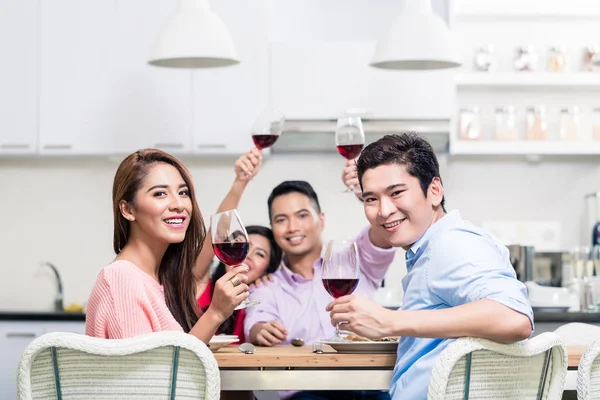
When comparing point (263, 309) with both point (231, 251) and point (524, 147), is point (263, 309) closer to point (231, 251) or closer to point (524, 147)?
point (231, 251)

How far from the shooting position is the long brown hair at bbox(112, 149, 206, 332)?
2.47 m

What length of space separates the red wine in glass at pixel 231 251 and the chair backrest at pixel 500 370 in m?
0.60

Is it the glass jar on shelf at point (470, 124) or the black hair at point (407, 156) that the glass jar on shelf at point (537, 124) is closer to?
the glass jar on shelf at point (470, 124)

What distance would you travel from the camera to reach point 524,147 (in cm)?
471

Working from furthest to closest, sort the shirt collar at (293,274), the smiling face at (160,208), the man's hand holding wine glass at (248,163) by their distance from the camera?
the shirt collar at (293,274) → the man's hand holding wine glass at (248,163) → the smiling face at (160,208)

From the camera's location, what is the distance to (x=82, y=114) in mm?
4793

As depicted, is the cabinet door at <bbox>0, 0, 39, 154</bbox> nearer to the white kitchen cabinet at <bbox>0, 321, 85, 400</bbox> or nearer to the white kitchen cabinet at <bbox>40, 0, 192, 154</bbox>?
the white kitchen cabinet at <bbox>40, 0, 192, 154</bbox>

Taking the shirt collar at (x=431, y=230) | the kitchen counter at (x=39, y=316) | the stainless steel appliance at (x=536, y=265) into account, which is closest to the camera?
the shirt collar at (x=431, y=230)

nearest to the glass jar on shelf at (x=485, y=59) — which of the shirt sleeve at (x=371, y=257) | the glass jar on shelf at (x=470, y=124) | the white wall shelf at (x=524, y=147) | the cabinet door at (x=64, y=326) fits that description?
the glass jar on shelf at (x=470, y=124)

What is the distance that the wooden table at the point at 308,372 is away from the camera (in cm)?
220

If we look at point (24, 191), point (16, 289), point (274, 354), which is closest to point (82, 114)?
point (24, 191)

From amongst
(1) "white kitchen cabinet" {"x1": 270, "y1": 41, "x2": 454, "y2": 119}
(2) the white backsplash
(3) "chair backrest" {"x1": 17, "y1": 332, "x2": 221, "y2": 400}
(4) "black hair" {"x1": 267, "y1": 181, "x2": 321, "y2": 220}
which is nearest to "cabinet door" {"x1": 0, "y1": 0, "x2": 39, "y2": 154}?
(2) the white backsplash

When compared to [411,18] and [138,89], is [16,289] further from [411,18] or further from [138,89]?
[411,18]

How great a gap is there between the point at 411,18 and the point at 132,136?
1.72 meters
